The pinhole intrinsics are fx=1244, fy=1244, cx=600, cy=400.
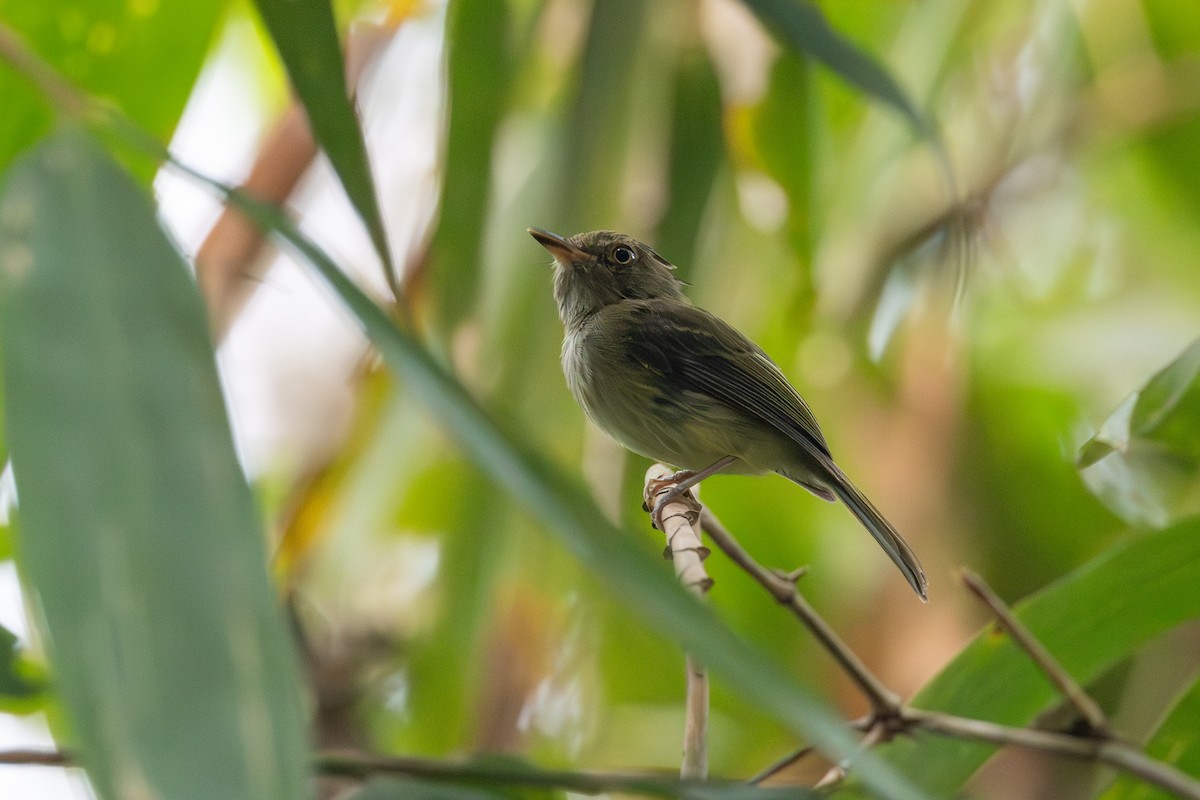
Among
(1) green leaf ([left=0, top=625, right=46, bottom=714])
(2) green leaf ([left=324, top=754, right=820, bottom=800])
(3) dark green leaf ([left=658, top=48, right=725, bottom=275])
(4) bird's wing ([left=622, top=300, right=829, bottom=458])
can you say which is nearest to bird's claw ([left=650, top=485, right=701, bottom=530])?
(4) bird's wing ([left=622, top=300, right=829, bottom=458])

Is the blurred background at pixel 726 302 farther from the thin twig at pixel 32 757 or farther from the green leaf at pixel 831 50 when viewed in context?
the thin twig at pixel 32 757

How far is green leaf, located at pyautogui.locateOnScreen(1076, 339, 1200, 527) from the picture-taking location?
2242mm

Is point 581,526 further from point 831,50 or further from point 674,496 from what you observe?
point 674,496

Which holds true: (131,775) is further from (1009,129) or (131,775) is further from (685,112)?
(1009,129)

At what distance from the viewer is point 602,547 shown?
134cm

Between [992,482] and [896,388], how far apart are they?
613 mm

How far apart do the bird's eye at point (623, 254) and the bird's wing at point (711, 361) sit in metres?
0.19

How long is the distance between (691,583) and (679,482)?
148 cm

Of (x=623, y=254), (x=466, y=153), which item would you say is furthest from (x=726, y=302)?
(x=466, y=153)

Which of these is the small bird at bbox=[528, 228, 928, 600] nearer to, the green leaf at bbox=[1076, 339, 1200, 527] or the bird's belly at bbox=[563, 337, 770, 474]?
the bird's belly at bbox=[563, 337, 770, 474]

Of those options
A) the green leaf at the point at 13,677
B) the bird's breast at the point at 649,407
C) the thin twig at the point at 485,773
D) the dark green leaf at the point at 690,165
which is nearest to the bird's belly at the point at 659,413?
the bird's breast at the point at 649,407

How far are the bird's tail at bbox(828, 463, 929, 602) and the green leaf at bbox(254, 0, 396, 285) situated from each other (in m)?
1.58

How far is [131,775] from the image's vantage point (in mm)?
1146

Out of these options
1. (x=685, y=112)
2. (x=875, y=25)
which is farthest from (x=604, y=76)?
(x=875, y=25)
